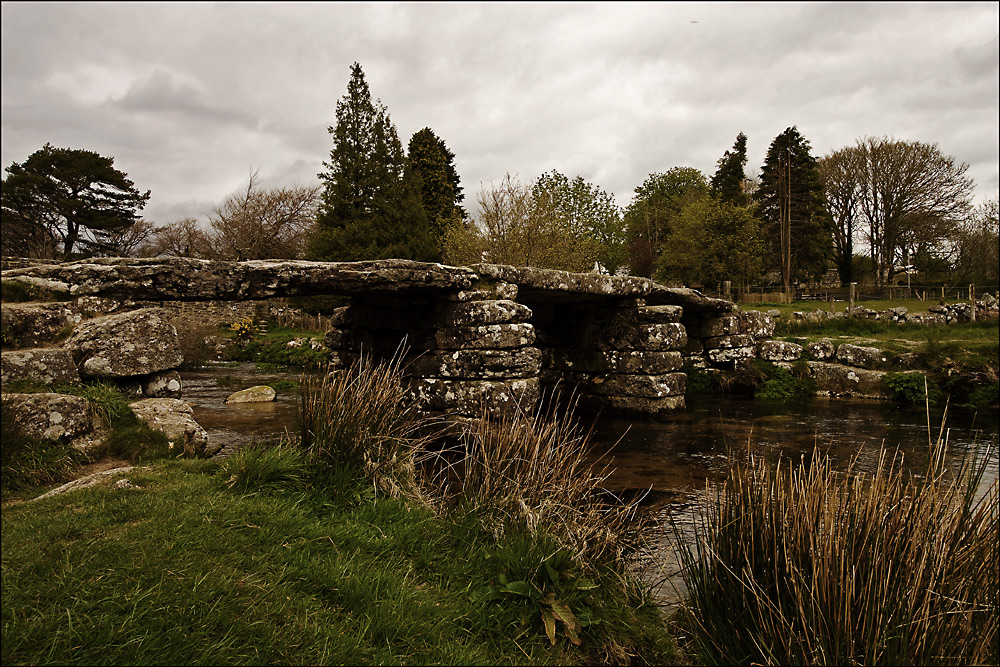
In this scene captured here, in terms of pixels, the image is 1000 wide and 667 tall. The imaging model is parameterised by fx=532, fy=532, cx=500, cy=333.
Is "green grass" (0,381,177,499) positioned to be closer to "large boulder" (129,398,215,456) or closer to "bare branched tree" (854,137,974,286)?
"large boulder" (129,398,215,456)

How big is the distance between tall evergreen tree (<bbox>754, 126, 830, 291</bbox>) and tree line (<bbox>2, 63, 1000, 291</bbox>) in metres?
0.10

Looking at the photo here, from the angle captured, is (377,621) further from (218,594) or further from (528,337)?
(528,337)

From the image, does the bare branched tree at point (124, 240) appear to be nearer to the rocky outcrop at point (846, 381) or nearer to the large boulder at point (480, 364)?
the large boulder at point (480, 364)

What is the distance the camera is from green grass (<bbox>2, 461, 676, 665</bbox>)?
202 cm

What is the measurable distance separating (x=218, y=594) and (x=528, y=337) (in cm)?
588

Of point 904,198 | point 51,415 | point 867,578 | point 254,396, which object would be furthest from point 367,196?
point 904,198

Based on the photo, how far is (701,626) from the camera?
261cm

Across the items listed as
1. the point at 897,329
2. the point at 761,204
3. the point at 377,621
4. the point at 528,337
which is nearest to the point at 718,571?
the point at 377,621

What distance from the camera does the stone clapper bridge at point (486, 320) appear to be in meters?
5.82

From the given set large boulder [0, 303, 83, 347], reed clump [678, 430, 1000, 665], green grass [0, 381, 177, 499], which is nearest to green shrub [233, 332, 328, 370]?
large boulder [0, 303, 83, 347]

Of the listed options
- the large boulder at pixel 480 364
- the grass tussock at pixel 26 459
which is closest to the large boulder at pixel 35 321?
the grass tussock at pixel 26 459

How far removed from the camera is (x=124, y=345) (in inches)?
204

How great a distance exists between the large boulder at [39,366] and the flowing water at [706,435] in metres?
1.86

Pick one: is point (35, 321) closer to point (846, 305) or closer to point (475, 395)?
point (475, 395)
